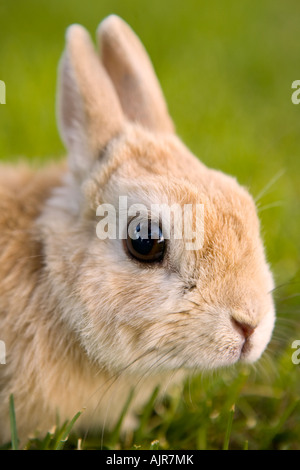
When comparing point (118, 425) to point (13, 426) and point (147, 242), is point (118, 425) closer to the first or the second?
point (13, 426)

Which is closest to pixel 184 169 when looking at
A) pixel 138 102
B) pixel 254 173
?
pixel 138 102

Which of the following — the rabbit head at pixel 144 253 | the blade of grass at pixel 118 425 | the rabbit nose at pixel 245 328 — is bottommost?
the blade of grass at pixel 118 425

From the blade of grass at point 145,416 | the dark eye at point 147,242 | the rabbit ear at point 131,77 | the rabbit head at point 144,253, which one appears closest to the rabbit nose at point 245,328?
the rabbit head at point 144,253

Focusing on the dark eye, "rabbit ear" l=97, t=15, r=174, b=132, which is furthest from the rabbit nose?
"rabbit ear" l=97, t=15, r=174, b=132

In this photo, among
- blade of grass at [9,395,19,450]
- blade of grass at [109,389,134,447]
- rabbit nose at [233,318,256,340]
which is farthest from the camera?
blade of grass at [109,389,134,447]

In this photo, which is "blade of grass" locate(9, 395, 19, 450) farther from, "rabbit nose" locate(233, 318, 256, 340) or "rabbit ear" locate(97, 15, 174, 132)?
"rabbit ear" locate(97, 15, 174, 132)

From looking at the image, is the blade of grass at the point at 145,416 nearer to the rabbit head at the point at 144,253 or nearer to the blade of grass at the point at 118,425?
the blade of grass at the point at 118,425

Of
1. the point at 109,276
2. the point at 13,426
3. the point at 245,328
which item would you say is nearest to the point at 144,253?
the point at 109,276

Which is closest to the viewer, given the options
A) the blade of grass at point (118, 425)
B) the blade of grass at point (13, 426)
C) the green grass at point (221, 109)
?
the blade of grass at point (13, 426)
